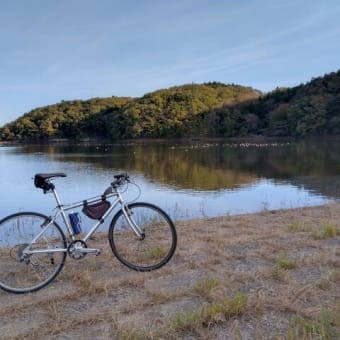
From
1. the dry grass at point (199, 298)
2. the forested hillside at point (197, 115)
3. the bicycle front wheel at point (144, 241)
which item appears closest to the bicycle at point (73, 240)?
the bicycle front wheel at point (144, 241)

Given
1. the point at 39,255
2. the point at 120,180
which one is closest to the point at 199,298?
the point at 120,180

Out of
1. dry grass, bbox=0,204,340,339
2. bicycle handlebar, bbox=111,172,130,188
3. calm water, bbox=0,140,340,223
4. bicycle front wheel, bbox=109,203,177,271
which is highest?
bicycle handlebar, bbox=111,172,130,188

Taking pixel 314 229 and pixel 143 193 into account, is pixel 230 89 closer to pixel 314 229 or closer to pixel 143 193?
pixel 143 193

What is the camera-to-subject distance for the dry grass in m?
2.11

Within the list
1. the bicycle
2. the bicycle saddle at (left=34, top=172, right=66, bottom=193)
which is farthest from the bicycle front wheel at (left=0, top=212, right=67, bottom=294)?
the bicycle saddle at (left=34, top=172, right=66, bottom=193)

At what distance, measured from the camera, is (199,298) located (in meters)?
2.56

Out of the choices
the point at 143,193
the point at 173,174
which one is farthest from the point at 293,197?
the point at 173,174

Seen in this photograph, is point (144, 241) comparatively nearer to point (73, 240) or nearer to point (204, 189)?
point (73, 240)

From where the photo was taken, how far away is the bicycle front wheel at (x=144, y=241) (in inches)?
124

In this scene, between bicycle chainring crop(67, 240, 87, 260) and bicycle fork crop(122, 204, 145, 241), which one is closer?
bicycle chainring crop(67, 240, 87, 260)

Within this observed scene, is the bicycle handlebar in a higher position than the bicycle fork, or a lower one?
higher

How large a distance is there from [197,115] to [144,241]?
240ft

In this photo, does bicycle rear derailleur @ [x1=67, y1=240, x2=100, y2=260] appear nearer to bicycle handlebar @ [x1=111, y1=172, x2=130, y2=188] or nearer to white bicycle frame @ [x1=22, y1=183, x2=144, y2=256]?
white bicycle frame @ [x1=22, y1=183, x2=144, y2=256]

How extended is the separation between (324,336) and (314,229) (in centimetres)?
268
